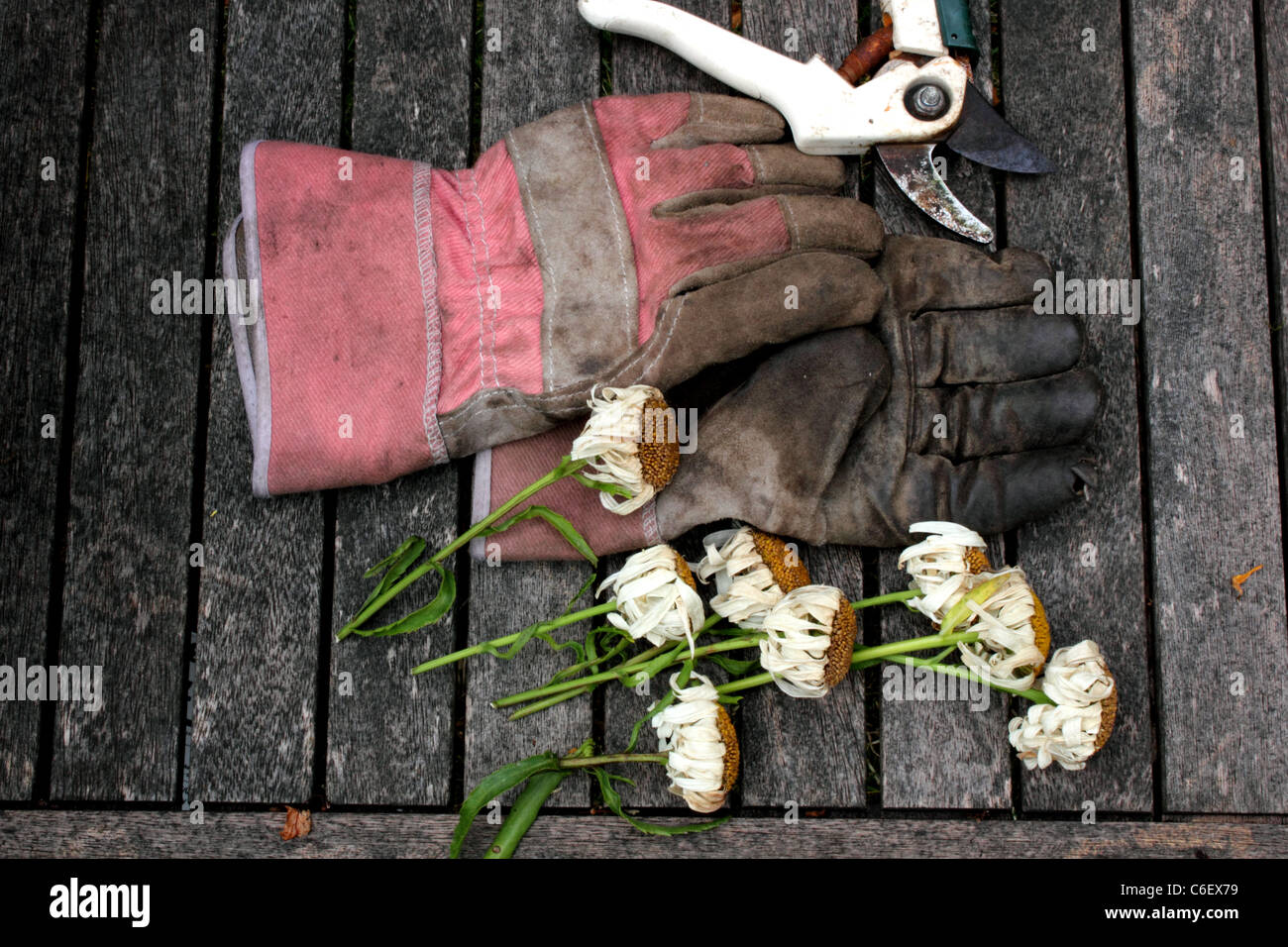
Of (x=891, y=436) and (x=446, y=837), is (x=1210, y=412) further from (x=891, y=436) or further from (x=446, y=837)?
(x=446, y=837)

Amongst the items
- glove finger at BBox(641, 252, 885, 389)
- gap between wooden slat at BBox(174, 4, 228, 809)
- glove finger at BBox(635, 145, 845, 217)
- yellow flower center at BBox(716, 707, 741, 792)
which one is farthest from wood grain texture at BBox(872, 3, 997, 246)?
gap between wooden slat at BBox(174, 4, 228, 809)

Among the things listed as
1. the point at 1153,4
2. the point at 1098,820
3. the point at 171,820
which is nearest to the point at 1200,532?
the point at 1098,820

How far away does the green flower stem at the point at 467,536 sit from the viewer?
1451 millimetres

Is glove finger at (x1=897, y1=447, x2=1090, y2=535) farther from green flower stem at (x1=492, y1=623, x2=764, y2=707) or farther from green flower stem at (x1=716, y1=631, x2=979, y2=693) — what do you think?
green flower stem at (x1=492, y1=623, x2=764, y2=707)

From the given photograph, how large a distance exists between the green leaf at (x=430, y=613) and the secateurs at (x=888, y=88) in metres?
0.89

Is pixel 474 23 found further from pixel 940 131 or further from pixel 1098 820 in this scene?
pixel 1098 820

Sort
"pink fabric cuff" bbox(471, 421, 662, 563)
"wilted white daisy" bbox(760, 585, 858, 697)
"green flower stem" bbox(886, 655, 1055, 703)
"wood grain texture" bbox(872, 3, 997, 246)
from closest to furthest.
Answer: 1. "wilted white daisy" bbox(760, 585, 858, 697)
2. "green flower stem" bbox(886, 655, 1055, 703)
3. "pink fabric cuff" bbox(471, 421, 662, 563)
4. "wood grain texture" bbox(872, 3, 997, 246)

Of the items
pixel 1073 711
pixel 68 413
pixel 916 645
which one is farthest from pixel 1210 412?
pixel 68 413

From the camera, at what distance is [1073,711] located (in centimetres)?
149

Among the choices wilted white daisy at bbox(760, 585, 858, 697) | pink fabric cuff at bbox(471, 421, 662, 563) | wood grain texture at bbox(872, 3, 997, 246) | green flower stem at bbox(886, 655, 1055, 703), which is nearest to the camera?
wilted white daisy at bbox(760, 585, 858, 697)

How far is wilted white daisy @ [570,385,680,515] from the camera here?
4.69ft

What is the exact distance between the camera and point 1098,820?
5.48 ft

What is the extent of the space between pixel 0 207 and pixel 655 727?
4.45 feet

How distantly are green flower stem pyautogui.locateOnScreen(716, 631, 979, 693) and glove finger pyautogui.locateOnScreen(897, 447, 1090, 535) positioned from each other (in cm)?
22
